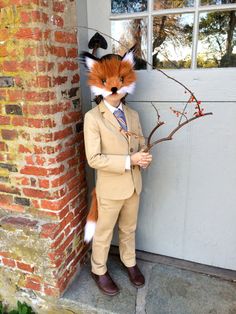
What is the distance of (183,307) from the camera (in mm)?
1748

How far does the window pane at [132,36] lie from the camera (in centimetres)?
177

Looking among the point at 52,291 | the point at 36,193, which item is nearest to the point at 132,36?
the point at 36,193

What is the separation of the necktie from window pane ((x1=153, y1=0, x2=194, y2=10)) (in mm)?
642

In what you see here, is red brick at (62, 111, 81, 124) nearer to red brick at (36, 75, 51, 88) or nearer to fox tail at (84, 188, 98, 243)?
red brick at (36, 75, 51, 88)

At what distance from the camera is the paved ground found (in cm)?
173

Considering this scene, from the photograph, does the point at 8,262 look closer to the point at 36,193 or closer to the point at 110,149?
the point at 36,193

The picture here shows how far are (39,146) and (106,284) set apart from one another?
37.1 inches

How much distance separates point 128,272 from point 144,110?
1070mm

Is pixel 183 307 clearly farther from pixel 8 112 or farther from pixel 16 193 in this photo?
pixel 8 112

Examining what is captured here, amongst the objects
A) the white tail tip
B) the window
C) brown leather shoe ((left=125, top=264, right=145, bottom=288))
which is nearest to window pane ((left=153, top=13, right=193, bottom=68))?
the window

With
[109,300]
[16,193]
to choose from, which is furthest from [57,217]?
[109,300]

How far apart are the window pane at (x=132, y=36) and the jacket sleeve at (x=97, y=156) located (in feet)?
1.80

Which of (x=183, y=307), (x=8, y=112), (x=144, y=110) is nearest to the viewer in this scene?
(x=8, y=112)

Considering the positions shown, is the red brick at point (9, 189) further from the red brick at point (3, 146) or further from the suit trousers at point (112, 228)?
the suit trousers at point (112, 228)
